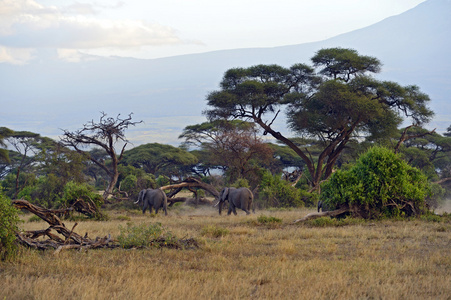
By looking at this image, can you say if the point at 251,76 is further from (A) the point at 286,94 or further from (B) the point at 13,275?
(B) the point at 13,275

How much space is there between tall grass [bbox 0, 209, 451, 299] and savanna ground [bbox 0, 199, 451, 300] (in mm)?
14

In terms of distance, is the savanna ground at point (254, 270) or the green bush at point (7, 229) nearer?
the savanna ground at point (254, 270)

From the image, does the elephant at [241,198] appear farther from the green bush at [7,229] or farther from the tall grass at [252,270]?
the green bush at [7,229]

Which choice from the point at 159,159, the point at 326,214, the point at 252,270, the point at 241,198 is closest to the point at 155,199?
the point at 241,198

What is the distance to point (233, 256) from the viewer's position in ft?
32.2

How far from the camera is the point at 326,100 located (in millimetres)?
28156

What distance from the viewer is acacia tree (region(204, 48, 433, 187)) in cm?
2819

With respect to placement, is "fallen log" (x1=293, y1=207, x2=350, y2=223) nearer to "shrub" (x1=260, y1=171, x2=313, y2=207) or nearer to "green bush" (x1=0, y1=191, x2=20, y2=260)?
"green bush" (x1=0, y1=191, x2=20, y2=260)

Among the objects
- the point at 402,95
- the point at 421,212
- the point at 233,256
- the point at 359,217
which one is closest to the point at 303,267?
the point at 233,256

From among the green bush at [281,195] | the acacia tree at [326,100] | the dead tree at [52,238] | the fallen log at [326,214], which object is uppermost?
the acacia tree at [326,100]

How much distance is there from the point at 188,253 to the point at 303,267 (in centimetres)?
253

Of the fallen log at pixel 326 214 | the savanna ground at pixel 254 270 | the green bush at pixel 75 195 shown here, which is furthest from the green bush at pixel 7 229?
the green bush at pixel 75 195

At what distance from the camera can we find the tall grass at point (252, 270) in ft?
23.0

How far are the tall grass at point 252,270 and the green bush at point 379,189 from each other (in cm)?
373
